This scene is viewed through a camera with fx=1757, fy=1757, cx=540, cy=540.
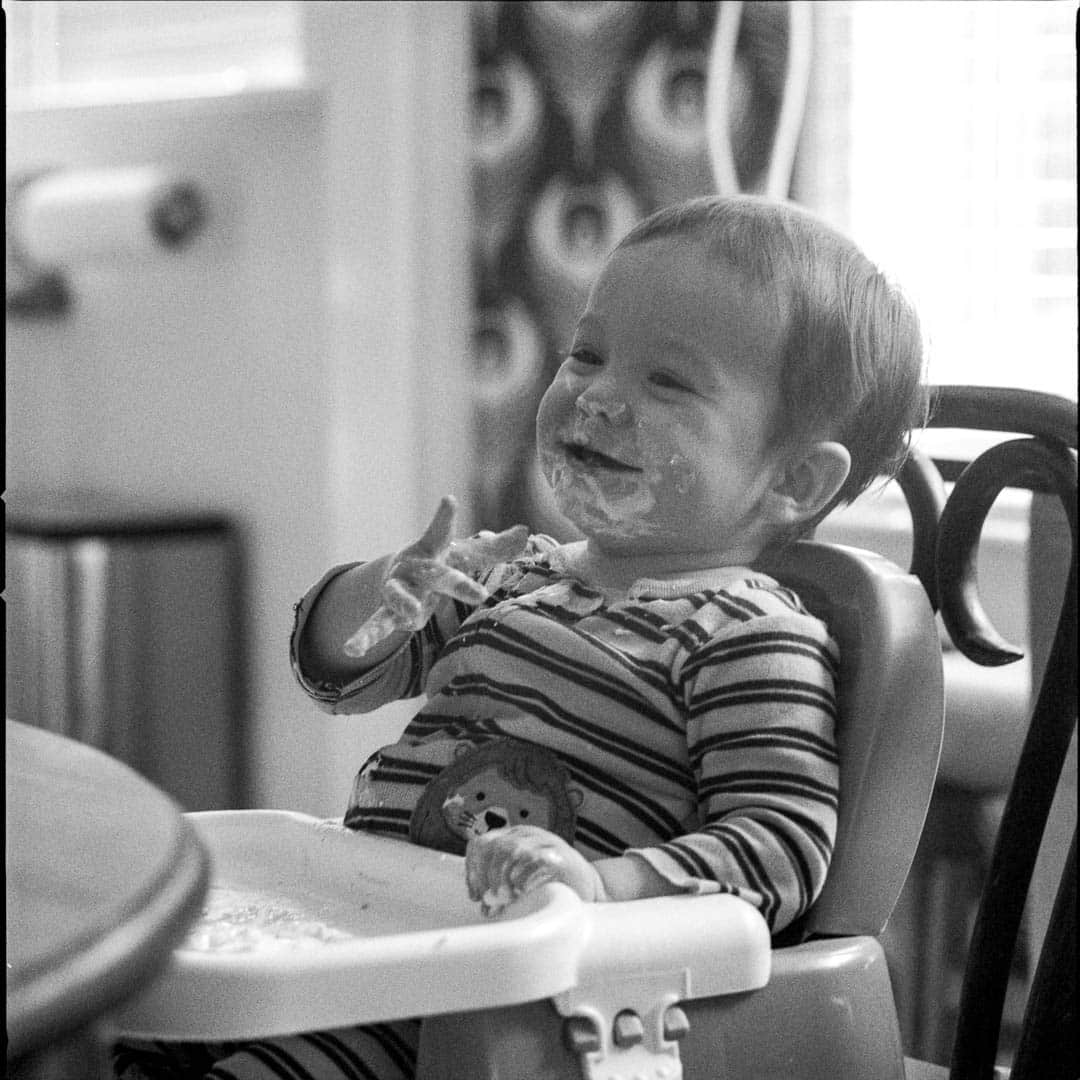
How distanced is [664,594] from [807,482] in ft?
0.16

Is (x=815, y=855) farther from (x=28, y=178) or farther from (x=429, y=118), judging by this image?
(x=28, y=178)

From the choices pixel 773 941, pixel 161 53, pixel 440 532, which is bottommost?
pixel 773 941

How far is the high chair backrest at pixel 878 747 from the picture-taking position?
1.47 ft

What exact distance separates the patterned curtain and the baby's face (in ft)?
0.09

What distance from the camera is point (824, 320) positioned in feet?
1.49

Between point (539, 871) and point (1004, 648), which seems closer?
point (539, 871)

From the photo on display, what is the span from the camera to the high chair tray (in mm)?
342

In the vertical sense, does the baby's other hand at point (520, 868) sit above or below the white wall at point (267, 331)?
below

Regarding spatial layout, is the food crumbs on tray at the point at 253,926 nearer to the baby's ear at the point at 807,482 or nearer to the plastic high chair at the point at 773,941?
the plastic high chair at the point at 773,941

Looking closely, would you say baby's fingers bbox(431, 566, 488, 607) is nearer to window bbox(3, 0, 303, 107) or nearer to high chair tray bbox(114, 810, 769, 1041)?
high chair tray bbox(114, 810, 769, 1041)

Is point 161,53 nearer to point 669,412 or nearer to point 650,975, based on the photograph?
point 669,412

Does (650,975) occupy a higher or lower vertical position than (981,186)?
lower

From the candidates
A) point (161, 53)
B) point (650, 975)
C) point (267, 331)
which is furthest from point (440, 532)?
point (161, 53)

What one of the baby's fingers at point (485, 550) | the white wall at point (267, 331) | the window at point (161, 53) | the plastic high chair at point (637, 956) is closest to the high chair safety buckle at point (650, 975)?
the plastic high chair at point (637, 956)
